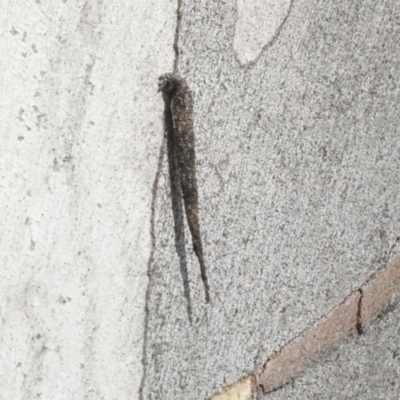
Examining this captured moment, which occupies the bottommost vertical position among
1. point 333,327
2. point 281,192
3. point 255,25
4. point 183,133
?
point 333,327

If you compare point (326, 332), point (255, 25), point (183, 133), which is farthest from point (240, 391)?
point (255, 25)

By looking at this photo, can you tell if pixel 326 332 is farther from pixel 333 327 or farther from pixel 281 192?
pixel 281 192

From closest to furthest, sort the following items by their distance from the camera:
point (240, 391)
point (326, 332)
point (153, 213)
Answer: point (153, 213) → point (240, 391) → point (326, 332)

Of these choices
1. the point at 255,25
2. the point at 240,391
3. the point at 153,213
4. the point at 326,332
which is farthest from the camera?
the point at 326,332

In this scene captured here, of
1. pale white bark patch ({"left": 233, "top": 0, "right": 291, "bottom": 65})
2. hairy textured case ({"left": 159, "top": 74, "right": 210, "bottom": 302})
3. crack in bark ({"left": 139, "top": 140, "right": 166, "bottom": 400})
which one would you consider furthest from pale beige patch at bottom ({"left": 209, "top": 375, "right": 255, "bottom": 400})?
pale white bark patch ({"left": 233, "top": 0, "right": 291, "bottom": 65})

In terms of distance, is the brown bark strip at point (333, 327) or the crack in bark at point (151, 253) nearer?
the crack in bark at point (151, 253)

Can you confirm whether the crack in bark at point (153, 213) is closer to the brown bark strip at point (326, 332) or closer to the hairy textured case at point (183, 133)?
the hairy textured case at point (183, 133)

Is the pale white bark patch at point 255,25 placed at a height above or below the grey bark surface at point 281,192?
→ above

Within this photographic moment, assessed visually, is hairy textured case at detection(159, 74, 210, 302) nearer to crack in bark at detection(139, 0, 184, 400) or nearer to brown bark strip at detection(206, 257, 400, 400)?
crack in bark at detection(139, 0, 184, 400)

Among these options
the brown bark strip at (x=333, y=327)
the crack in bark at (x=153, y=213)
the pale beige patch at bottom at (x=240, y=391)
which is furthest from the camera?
the brown bark strip at (x=333, y=327)

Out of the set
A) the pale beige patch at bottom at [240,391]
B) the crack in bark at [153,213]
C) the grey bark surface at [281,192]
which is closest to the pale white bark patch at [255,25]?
the grey bark surface at [281,192]
